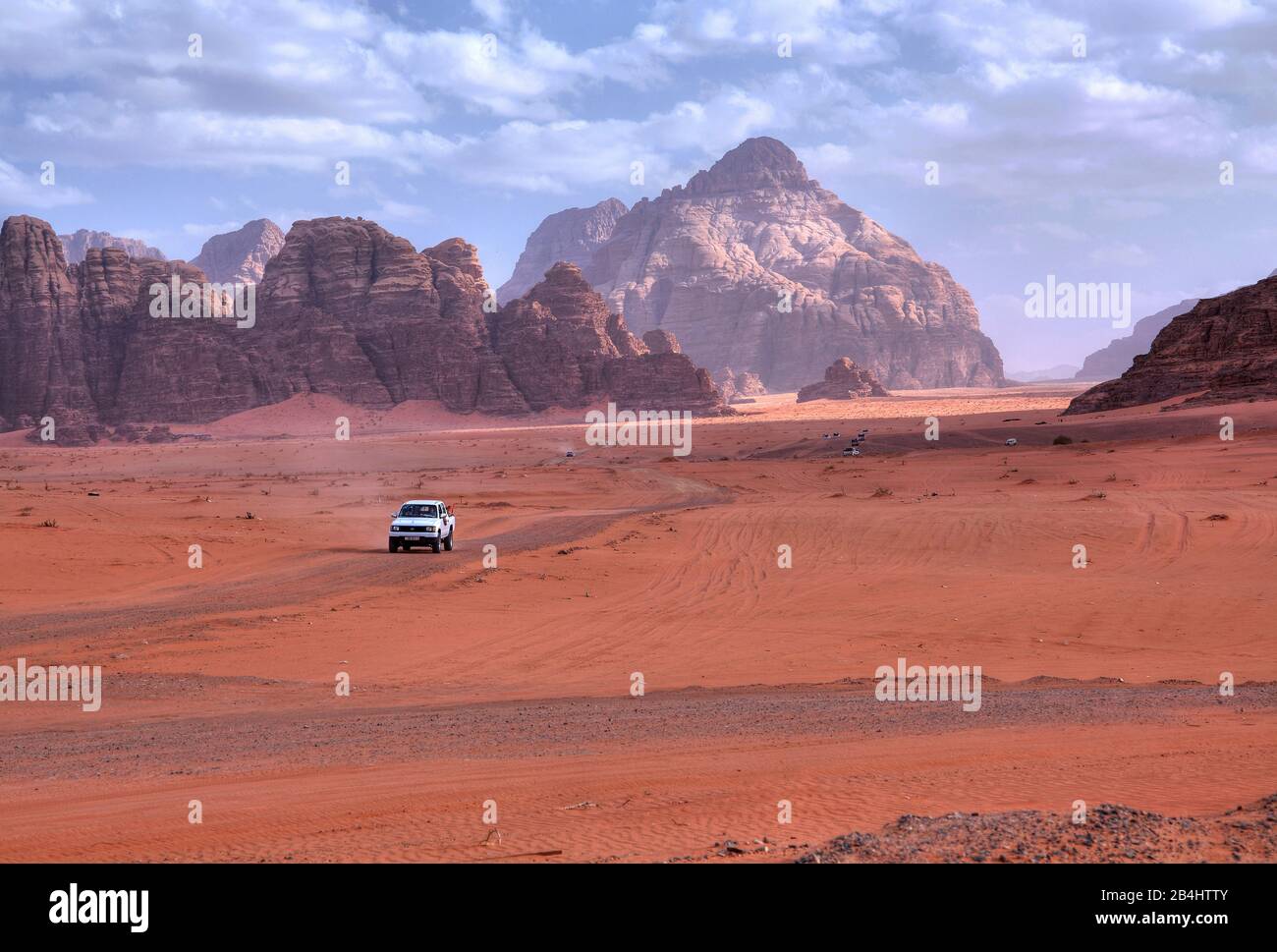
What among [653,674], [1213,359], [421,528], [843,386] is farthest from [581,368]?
[653,674]

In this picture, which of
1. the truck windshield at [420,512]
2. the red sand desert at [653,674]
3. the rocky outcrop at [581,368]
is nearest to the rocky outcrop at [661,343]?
the rocky outcrop at [581,368]

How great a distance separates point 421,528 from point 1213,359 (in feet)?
205

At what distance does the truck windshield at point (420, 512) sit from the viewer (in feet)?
98.3

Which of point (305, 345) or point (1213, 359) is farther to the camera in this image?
point (305, 345)

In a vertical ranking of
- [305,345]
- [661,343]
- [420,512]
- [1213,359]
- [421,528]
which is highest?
[661,343]

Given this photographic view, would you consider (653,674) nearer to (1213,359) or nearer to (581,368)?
(1213,359)

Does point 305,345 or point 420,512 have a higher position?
point 305,345

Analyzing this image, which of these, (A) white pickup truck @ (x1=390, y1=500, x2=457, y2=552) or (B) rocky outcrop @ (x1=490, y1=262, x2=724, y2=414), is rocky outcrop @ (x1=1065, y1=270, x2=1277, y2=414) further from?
(B) rocky outcrop @ (x1=490, y1=262, x2=724, y2=414)

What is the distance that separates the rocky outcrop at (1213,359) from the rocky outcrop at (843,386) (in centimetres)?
8303

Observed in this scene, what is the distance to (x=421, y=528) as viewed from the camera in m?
29.4

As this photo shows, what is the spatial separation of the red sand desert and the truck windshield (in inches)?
51.4

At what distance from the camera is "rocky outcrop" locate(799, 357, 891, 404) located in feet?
Result: 538

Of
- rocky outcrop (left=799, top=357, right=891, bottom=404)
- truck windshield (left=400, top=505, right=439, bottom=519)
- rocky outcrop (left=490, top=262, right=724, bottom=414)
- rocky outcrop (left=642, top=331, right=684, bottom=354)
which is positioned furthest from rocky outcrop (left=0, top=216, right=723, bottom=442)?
truck windshield (left=400, top=505, right=439, bottom=519)
